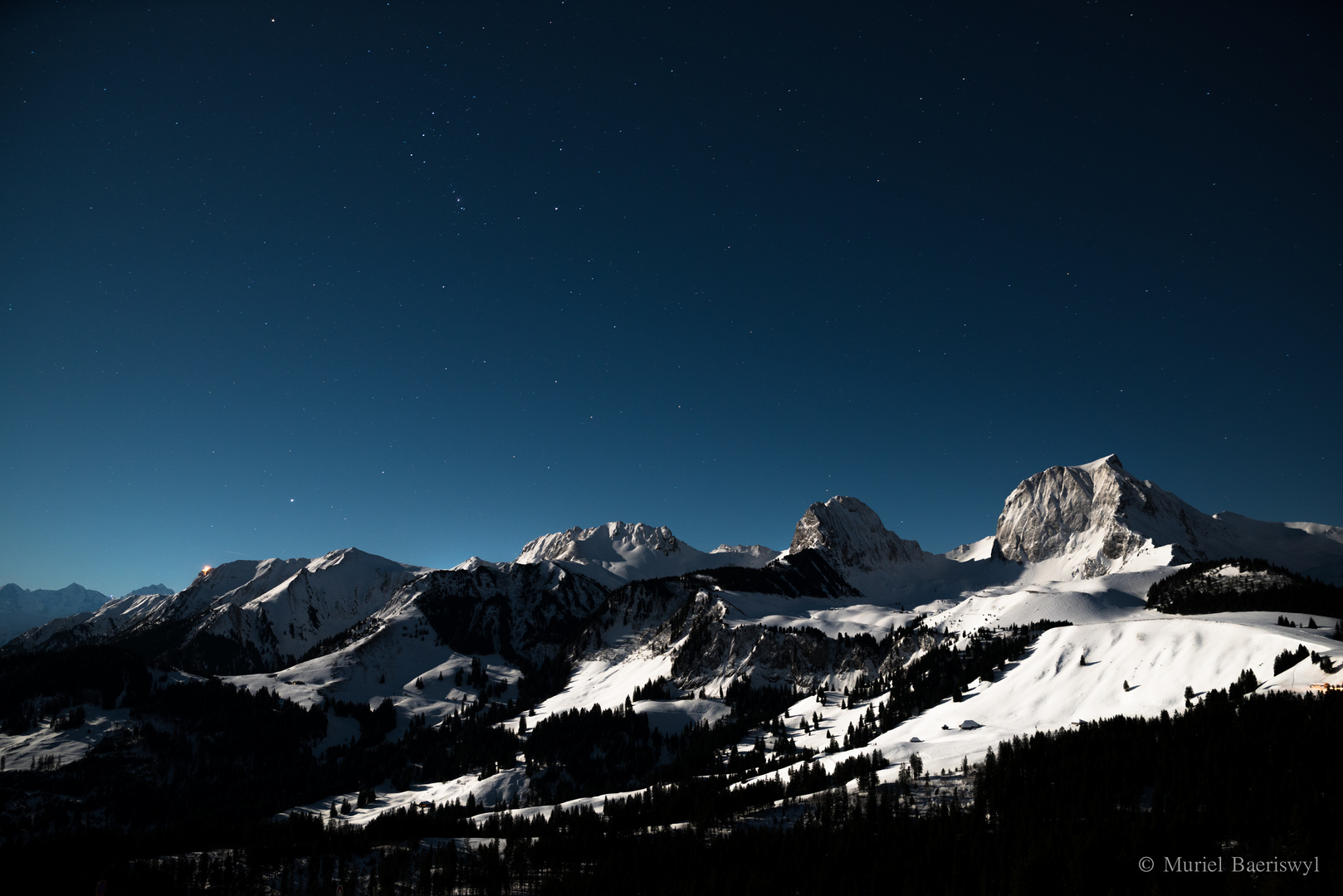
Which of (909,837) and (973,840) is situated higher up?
(973,840)

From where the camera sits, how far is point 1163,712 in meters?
124

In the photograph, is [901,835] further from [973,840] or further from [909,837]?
[973,840]

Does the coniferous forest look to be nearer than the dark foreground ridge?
No

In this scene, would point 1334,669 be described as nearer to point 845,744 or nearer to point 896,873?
point 896,873

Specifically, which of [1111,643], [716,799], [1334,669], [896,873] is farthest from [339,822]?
[1334,669]

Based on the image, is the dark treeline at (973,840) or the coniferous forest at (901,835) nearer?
the dark treeline at (973,840)

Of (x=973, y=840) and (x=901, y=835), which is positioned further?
(x=901, y=835)

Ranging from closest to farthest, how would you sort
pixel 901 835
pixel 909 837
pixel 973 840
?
pixel 973 840
pixel 909 837
pixel 901 835

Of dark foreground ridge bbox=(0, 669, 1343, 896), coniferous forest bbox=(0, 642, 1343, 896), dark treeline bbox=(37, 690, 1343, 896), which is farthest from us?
coniferous forest bbox=(0, 642, 1343, 896)

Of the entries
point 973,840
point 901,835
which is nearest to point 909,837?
point 901,835

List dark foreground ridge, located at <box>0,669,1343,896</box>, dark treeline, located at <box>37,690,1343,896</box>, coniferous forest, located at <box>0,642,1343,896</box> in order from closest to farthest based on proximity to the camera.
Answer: dark treeline, located at <box>37,690,1343,896</box> < dark foreground ridge, located at <box>0,669,1343,896</box> < coniferous forest, located at <box>0,642,1343,896</box>

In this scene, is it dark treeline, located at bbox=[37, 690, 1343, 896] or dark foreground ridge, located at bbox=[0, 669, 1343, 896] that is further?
dark foreground ridge, located at bbox=[0, 669, 1343, 896]

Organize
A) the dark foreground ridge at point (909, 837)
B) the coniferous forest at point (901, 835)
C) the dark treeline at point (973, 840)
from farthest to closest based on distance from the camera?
the coniferous forest at point (901, 835) < the dark foreground ridge at point (909, 837) < the dark treeline at point (973, 840)

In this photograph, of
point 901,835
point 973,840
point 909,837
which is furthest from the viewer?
point 901,835
